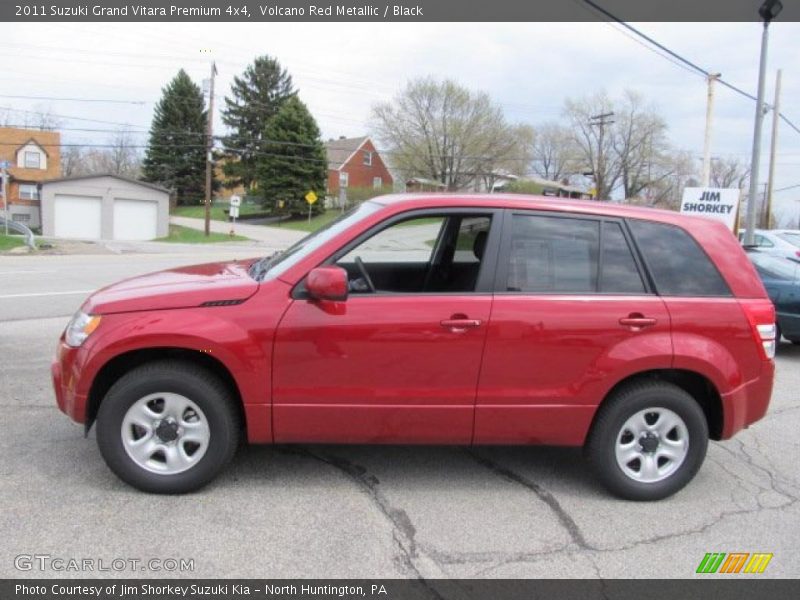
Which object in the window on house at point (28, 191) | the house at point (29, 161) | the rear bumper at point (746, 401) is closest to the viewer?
the rear bumper at point (746, 401)

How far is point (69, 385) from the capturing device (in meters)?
3.60

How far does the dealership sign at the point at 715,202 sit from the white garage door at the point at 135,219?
3633 cm

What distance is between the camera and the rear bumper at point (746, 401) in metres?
3.88

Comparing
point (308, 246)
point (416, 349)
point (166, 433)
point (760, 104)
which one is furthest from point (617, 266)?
point (760, 104)

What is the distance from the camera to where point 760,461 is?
15.4 feet

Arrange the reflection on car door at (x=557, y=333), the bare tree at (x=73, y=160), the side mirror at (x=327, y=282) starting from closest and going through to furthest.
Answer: the side mirror at (x=327, y=282) → the reflection on car door at (x=557, y=333) → the bare tree at (x=73, y=160)

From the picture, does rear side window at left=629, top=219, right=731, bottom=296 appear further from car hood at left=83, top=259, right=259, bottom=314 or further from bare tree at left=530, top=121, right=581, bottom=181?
bare tree at left=530, top=121, right=581, bottom=181

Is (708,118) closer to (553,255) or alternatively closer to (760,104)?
(760,104)

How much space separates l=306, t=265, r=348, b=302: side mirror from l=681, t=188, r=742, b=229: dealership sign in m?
15.7

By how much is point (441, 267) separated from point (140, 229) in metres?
43.8

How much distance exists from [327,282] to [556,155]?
271 ft

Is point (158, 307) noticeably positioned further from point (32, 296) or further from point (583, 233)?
point (32, 296)

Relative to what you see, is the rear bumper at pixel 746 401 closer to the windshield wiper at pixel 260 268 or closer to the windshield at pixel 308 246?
the windshield at pixel 308 246

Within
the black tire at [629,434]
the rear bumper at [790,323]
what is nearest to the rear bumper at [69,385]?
the black tire at [629,434]
